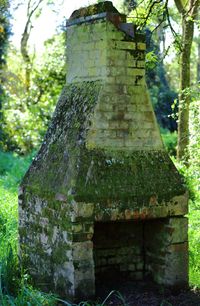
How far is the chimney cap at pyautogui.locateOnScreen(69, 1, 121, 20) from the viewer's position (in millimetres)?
6641

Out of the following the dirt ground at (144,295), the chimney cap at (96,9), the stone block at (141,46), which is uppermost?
the chimney cap at (96,9)

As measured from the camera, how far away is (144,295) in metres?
6.54

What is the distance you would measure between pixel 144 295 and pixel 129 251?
716 mm

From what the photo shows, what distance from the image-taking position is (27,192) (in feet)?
24.1

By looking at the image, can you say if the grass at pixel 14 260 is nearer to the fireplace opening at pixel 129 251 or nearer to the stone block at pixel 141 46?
the fireplace opening at pixel 129 251

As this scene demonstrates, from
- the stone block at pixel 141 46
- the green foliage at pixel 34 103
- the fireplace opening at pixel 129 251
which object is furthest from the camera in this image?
the green foliage at pixel 34 103

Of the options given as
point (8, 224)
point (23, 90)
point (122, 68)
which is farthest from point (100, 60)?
point (23, 90)

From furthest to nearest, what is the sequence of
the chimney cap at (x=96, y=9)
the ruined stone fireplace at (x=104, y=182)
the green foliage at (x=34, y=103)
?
the green foliage at (x=34, y=103) → the chimney cap at (x=96, y=9) → the ruined stone fireplace at (x=104, y=182)

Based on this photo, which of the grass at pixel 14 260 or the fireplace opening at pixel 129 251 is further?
the fireplace opening at pixel 129 251

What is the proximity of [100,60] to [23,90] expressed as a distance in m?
18.1

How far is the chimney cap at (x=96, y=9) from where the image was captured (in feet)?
21.8

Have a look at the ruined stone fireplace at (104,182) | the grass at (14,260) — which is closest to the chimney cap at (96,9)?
the ruined stone fireplace at (104,182)

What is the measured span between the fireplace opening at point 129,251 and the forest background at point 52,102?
2.08 ft

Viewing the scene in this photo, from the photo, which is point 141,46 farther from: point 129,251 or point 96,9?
point 129,251
